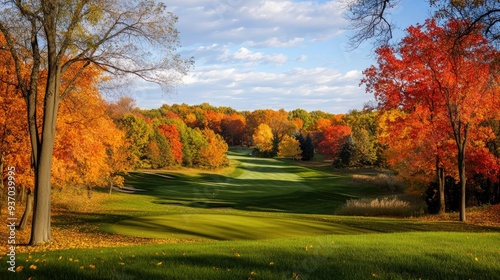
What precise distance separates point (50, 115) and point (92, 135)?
8.68 metres

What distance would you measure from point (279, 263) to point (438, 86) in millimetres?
16749

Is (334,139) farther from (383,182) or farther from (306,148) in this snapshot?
(383,182)

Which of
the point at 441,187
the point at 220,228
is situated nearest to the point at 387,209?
the point at 441,187

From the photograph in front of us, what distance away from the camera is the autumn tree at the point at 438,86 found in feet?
67.4

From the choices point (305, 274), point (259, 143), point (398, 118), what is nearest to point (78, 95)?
point (305, 274)

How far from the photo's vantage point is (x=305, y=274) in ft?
23.5

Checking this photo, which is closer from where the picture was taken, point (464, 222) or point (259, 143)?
point (464, 222)

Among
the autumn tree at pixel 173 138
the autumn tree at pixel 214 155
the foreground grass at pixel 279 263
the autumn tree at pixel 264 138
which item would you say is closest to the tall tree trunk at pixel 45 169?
the foreground grass at pixel 279 263

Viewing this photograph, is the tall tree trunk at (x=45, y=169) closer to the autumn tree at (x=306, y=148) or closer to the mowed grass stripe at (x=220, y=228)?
the mowed grass stripe at (x=220, y=228)

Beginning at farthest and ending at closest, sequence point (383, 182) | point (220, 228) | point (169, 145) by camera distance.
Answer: point (169, 145) → point (383, 182) → point (220, 228)

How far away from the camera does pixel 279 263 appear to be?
8.19 meters

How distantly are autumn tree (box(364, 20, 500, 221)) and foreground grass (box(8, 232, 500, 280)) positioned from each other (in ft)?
38.4

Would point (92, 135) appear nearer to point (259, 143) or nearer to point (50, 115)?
point (50, 115)

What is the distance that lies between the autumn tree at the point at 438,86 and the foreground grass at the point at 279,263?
1170 cm
